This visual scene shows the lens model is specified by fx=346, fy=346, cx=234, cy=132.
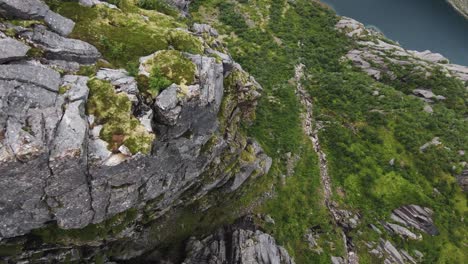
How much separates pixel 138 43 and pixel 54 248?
12.3 meters

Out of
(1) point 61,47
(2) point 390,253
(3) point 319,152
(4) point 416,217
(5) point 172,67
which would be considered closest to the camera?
(1) point 61,47

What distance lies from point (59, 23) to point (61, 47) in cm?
201

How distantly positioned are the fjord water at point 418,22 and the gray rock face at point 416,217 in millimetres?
Answer: 59320

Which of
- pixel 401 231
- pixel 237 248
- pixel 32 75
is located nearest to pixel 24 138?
pixel 32 75

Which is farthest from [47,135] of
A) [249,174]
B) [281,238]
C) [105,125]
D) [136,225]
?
[281,238]

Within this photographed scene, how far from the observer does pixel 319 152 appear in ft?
132

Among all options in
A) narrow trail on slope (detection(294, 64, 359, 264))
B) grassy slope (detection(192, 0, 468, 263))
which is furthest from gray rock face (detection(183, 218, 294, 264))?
narrow trail on slope (detection(294, 64, 359, 264))

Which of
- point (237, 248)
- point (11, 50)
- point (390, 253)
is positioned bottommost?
point (390, 253)

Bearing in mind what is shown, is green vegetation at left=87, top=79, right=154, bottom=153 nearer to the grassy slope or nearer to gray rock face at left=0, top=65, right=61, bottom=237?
gray rock face at left=0, top=65, right=61, bottom=237

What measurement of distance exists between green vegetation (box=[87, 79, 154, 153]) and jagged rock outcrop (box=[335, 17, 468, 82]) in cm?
4509

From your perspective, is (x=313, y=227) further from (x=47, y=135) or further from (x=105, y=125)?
(x=47, y=135)

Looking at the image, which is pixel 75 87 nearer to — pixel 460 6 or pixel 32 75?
pixel 32 75

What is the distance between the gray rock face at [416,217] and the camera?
35.8 m

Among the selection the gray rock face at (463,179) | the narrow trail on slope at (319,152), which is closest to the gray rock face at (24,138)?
the narrow trail on slope at (319,152)
